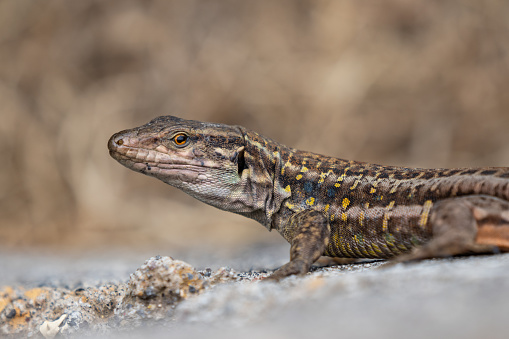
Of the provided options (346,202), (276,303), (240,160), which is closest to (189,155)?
(240,160)

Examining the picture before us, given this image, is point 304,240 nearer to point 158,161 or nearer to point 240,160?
point 240,160

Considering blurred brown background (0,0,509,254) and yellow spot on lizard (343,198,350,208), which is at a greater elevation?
blurred brown background (0,0,509,254)

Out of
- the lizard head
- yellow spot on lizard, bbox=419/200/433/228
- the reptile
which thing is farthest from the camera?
the lizard head

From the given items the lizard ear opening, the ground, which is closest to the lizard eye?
the lizard ear opening

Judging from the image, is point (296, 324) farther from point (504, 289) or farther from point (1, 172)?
point (1, 172)

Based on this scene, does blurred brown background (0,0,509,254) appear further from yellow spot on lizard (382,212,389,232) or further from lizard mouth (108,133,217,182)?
yellow spot on lizard (382,212,389,232)

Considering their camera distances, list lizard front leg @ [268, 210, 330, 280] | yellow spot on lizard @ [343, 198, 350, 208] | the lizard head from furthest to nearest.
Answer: the lizard head < yellow spot on lizard @ [343, 198, 350, 208] < lizard front leg @ [268, 210, 330, 280]

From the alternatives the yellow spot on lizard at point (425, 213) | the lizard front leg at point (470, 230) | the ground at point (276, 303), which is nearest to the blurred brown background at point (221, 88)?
the ground at point (276, 303)

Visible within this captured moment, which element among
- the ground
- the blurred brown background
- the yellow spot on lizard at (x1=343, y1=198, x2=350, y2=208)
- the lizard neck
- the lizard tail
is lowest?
the ground
